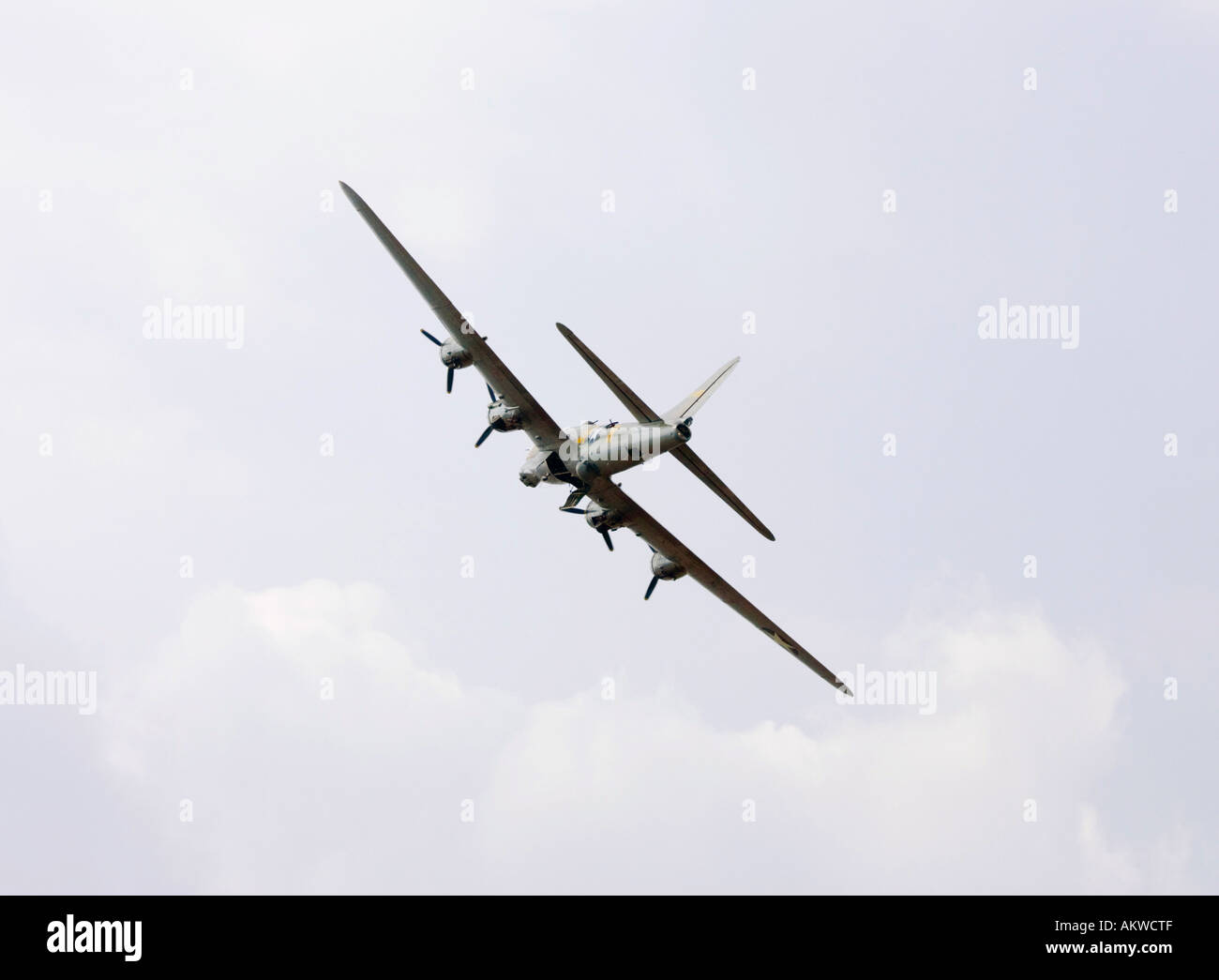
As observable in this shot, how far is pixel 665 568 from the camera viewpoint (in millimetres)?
66438

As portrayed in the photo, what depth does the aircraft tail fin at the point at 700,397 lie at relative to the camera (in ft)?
182

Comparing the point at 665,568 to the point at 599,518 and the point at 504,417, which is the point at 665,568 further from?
the point at 504,417

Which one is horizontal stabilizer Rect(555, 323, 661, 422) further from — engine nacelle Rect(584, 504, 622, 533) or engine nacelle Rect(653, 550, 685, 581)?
engine nacelle Rect(653, 550, 685, 581)

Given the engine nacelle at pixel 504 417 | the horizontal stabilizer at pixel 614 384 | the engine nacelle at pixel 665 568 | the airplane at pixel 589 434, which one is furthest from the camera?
the engine nacelle at pixel 665 568

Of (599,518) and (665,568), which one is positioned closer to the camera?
(599,518)

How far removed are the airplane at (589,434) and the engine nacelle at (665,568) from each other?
4 centimetres

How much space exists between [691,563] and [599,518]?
563 cm

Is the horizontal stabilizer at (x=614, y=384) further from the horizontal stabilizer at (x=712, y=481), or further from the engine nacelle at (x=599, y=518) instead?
the engine nacelle at (x=599, y=518)

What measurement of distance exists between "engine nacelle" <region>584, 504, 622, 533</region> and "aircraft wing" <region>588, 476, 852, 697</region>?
0.71 feet

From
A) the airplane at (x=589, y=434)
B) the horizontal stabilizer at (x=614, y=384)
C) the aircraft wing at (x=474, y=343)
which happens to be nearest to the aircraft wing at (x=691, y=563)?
the airplane at (x=589, y=434)

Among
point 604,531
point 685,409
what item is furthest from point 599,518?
point 685,409
